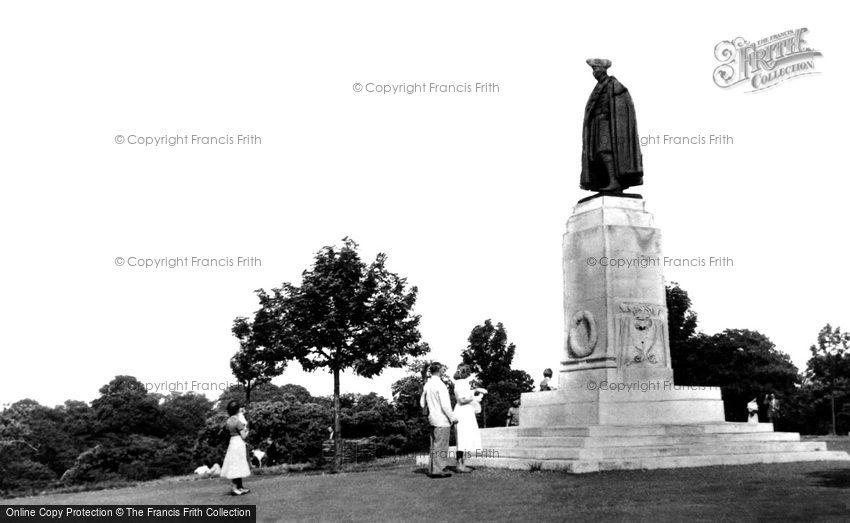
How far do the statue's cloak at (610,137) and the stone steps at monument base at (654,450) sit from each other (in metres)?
6.85

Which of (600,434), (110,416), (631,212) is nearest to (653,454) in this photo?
(600,434)

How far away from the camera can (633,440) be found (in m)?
14.5

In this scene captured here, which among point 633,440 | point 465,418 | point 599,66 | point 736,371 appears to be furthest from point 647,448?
point 736,371

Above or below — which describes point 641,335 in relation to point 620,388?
above

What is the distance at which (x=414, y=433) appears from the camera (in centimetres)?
4778

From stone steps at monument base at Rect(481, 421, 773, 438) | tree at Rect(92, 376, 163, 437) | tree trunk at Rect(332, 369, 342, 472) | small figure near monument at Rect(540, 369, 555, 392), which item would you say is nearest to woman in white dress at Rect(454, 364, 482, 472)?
stone steps at monument base at Rect(481, 421, 773, 438)

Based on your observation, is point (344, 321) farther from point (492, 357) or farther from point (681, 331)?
point (492, 357)

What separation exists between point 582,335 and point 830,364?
6142 cm

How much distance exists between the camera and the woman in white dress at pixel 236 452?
1365 centimetres

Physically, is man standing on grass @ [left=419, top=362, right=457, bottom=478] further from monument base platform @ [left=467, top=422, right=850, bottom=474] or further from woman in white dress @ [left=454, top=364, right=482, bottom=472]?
monument base platform @ [left=467, top=422, right=850, bottom=474]

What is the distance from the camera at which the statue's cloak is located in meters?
18.8

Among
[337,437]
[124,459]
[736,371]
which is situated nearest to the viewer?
[337,437]

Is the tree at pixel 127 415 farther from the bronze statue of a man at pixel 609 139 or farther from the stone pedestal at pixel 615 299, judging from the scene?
the bronze statue of a man at pixel 609 139

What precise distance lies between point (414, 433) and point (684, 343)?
24.1 metres
